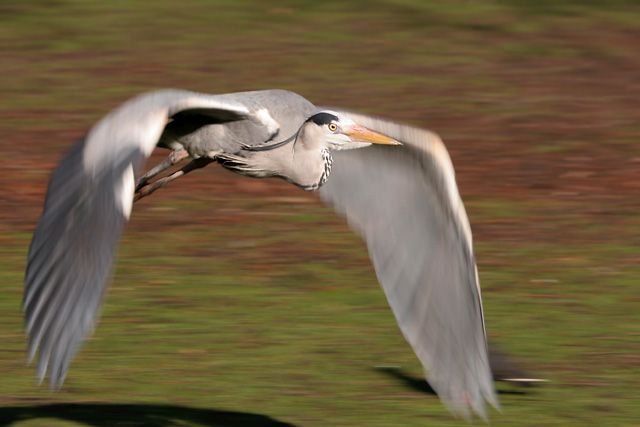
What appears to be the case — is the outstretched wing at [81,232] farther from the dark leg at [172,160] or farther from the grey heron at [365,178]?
the dark leg at [172,160]

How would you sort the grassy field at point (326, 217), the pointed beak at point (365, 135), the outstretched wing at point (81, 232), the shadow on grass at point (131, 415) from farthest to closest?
the grassy field at point (326, 217) → the shadow on grass at point (131, 415) → the pointed beak at point (365, 135) → the outstretched wing at point (81, 232)

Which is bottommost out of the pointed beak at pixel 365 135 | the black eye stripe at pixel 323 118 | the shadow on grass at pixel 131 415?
the shadow on grass at pixel 131 415

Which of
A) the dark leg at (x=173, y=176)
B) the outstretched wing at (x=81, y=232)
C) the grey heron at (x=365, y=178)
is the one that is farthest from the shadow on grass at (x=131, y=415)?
the outstretched wing at (x=81, y=232)

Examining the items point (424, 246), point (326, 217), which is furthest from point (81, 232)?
point (326, 217)

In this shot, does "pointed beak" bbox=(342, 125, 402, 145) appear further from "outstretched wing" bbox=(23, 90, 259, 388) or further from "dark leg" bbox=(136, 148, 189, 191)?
"outstretched wing" bbox=(23, 90, 259, 388)

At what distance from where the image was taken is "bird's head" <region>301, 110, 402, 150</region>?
261 inches

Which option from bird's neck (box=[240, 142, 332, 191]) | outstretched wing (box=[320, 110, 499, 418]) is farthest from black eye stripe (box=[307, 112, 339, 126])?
outstretched wing (box=[320, 110, 499, 418])

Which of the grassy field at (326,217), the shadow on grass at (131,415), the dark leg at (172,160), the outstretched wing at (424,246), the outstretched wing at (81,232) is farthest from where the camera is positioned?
the grassy field at (326,217)

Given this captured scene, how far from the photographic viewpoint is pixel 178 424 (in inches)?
264

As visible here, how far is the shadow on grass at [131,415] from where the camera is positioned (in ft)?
22.0

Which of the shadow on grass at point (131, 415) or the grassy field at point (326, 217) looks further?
the grassy field at point (326, 217)

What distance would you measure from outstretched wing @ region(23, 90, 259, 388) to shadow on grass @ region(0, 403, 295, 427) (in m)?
1.51

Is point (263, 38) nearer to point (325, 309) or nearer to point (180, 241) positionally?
point (180, 241)

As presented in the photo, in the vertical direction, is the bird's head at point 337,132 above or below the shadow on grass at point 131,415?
above
